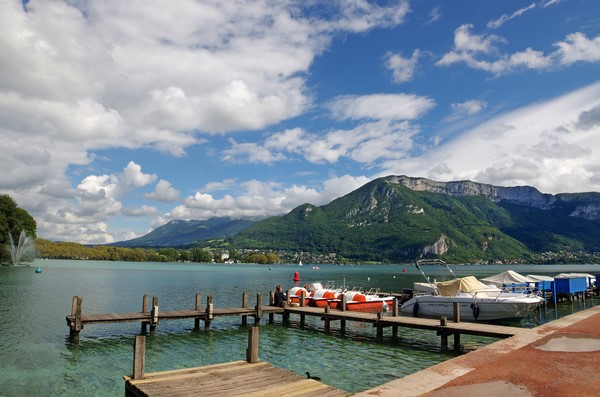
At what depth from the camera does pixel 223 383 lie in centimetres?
1167

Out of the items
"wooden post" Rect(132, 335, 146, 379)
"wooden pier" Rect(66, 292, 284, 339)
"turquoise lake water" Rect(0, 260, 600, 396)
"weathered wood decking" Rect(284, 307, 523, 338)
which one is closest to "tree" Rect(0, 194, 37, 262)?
"turquoise lake water" Rect(0, 260, 600, 396)

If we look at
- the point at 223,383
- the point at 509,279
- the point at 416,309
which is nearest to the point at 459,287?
the point at 416,309

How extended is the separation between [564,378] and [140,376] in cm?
1100

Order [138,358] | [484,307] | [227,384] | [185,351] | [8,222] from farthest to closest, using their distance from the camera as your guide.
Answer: [8,222] → [484,307] → [185,351] → [138,358] → [227,384]

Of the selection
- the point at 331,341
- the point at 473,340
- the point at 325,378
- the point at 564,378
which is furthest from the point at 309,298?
the point at 564,378

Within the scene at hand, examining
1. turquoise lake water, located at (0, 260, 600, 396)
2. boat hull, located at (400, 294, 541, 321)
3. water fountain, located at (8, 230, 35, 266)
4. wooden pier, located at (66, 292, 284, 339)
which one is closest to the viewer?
turquoise lake water, located at (0, 260, 600, 396)

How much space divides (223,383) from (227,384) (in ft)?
0.48

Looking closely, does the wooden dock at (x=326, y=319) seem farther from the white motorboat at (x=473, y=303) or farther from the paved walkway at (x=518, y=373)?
the white motorboat at (x=473, y=303)

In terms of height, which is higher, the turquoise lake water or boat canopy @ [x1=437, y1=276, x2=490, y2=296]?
boat canopy @ [x1=437, y1=276, x2=490, y2=296]

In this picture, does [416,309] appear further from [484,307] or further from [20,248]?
[20,248]

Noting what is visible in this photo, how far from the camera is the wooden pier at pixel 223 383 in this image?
35.5 feet

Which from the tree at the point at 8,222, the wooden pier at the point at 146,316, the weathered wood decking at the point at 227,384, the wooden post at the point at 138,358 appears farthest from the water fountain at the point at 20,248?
the weathered wood decking at the point at 227,384

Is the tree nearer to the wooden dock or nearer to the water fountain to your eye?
the water fountain

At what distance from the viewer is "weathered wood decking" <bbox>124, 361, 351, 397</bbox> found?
10820 mm
